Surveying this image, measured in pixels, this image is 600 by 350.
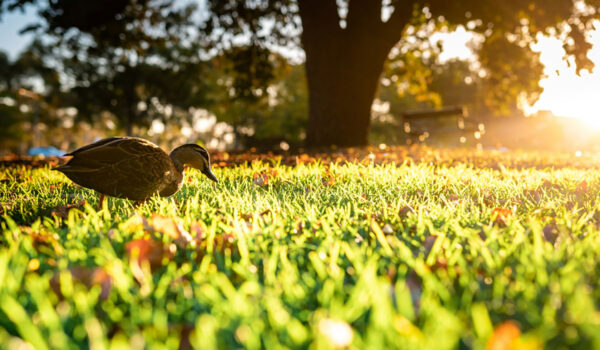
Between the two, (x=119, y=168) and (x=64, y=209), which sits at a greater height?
(x=119, y=168)

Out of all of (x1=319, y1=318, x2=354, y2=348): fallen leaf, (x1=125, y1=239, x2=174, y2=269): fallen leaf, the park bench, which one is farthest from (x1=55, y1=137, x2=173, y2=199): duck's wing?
the park bench

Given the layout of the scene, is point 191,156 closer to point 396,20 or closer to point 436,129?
point 396,20

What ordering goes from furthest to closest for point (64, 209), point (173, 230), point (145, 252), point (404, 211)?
point (64, 209)
point (404, 211)
point (173, 230)
point (145, 252)

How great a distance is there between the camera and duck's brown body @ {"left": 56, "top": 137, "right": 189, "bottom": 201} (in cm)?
282

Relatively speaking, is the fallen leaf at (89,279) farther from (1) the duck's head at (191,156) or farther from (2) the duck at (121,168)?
(1) the duck's head at (191,156)

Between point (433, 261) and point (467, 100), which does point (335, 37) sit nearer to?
point (433, 261)

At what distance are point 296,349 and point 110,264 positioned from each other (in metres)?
0.88

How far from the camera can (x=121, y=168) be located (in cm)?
288

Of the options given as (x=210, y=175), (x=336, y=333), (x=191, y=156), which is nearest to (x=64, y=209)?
(x=191, y=156)

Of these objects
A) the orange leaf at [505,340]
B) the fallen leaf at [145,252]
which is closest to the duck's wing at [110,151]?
the fallen leaf at [145,252]

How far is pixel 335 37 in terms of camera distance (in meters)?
9.61

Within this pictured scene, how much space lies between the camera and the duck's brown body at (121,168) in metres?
2.82

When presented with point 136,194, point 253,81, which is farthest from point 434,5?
point 136,194

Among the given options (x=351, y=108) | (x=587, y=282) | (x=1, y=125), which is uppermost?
(x=1, y=125)
